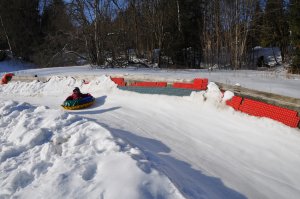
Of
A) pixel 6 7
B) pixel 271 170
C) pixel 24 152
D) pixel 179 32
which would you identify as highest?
pixel 6 7

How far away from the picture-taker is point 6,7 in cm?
3375

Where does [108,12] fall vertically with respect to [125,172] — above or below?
above

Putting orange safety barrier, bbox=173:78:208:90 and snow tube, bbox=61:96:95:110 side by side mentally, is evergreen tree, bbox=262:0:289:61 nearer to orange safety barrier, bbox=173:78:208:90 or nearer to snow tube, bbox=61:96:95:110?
orange safety barrier, bbox=173:78:208:90

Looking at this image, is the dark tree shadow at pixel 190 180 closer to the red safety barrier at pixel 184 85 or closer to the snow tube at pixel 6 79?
the red safety barrier at pixel 184 85

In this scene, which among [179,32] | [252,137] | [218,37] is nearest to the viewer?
[252,137]

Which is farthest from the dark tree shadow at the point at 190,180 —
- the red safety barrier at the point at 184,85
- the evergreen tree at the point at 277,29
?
the evergreen tree at the point at 277,29

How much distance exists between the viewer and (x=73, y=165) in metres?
5.14

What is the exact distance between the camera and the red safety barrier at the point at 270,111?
266 inches

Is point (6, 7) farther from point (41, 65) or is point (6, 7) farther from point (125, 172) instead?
point (125, 172)

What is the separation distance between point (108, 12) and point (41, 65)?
25.3 ft

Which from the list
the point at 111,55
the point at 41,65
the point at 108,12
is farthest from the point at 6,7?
the point at 111,55

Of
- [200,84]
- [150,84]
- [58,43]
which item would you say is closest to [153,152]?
[200,84]

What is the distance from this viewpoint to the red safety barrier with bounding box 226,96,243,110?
26.3ft

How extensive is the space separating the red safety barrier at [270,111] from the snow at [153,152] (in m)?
0.12
